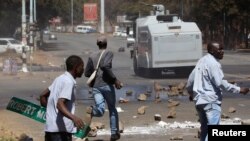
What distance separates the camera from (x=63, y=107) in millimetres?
7629

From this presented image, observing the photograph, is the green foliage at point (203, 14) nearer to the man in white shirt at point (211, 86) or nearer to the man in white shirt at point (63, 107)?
the man in white shirt at point (211, 86)

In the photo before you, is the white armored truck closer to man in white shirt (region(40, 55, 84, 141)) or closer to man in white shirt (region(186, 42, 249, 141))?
man in white shirt (region(186, 42, 249, 141))

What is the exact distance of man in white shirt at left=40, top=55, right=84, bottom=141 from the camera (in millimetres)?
7656

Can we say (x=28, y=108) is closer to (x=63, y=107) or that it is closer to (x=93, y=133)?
(x=63, y=107)

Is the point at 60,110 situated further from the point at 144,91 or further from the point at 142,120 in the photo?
the point at 144,91

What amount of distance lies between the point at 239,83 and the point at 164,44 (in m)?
5.58

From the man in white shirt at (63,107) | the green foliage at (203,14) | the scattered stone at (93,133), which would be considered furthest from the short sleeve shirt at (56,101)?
the green foliage at (203,14)

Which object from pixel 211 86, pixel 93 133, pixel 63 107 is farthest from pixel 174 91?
pixel 63 107

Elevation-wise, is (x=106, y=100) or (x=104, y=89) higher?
(x=104, y=89)

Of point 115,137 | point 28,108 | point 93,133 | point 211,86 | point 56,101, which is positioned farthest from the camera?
point 93,133

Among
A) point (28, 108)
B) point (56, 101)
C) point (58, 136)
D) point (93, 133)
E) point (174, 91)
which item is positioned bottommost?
point (174, 91)

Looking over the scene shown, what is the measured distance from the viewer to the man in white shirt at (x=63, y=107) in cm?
766

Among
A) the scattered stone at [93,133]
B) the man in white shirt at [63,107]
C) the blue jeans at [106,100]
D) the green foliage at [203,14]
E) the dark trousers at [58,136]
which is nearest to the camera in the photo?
the man in white shirt at [63,107]

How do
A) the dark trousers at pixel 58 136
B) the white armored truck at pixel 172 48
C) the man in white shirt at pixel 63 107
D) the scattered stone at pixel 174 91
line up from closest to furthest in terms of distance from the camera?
the man in white shirt at pixel 63 107
the dark trousers at pixel 58 136
the scattered stone at pixel 174 91
the white armored truck at pixel 172 48
